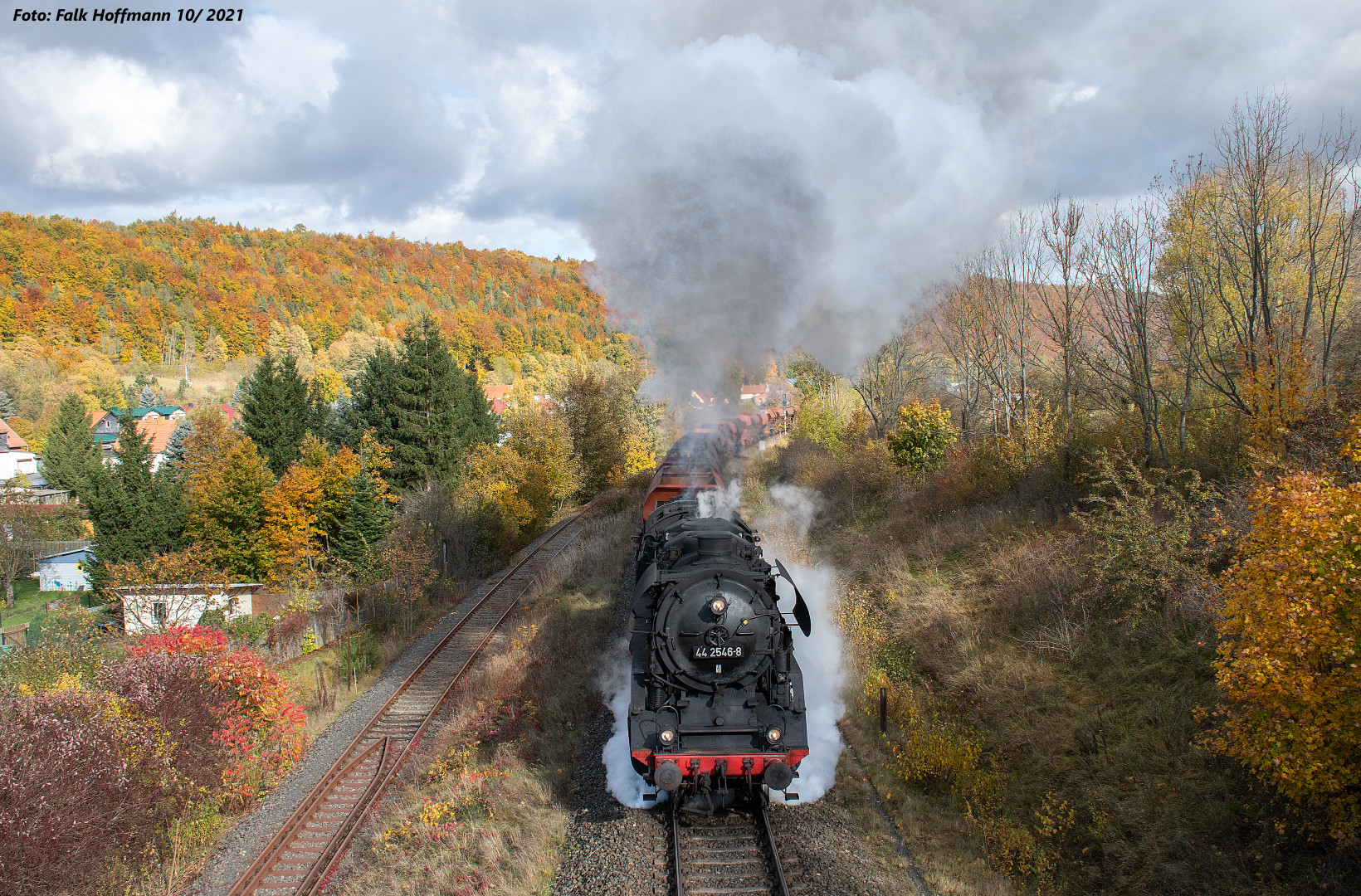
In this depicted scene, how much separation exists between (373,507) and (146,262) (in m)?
129

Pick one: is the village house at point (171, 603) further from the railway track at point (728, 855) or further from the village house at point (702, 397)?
the railway track at point (728, 855)

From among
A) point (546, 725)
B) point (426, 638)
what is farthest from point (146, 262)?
point (546, 725)

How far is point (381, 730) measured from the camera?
46.7ft

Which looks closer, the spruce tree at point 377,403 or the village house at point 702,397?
the village house at point 702,397

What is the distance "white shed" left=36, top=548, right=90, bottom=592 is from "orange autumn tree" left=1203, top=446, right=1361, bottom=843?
55934 millimetres

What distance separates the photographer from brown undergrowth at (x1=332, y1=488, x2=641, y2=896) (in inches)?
334

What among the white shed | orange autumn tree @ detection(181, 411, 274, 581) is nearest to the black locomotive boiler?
orange autumn tree @ detection(181, 411, 274, 581)

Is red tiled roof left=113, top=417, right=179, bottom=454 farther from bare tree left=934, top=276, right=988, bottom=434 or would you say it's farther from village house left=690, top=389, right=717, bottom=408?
bare tree left=934, top=276, right=988, bottom=434

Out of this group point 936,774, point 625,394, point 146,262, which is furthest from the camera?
point 146,262

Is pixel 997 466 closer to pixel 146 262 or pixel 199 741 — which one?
pixel 199 741

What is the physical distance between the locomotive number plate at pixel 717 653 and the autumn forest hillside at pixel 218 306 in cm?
8659

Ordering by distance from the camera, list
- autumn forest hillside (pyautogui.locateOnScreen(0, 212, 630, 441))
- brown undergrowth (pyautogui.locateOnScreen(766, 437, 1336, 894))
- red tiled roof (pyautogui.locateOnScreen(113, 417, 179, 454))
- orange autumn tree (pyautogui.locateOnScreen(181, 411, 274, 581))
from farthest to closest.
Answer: autumn forest hillside (pyautogui.locateOnScreen(0, 212, 630, 441)) → red tiled roof (pyautogui.locateOnScreen(113, 417, 179, 454)) → orange autumn tree (pyautogui.locateOnScreen(181, 411, 274, 581)) → brown undergrowth (pyautogui.locateOnScreen(766, 437, 1336, 894))

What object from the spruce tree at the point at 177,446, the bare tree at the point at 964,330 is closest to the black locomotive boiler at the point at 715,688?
the bare tree at the point at 964,330

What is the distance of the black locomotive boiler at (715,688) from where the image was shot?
828cm
